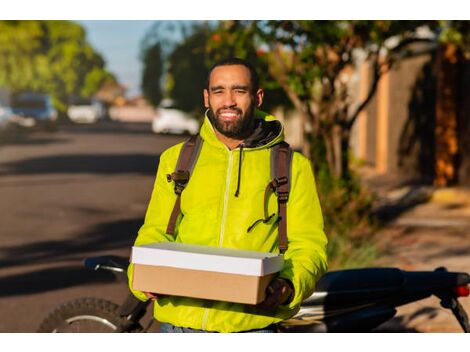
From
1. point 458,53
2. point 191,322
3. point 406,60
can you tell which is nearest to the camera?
point 191,322

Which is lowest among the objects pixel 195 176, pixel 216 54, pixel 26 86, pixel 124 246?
pixel 124 246

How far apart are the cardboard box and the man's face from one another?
44cm

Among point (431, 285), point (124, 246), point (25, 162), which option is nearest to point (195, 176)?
point (431, 285)

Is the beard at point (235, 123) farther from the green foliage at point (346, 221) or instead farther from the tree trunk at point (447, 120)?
the tree trunk at point (447, 120)

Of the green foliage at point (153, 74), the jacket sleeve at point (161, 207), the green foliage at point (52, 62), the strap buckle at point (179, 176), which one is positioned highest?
the green foliage at point (52, 62)

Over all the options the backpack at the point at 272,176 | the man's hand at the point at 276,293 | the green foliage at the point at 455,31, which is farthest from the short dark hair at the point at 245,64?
the green foliage at the point at 455,31

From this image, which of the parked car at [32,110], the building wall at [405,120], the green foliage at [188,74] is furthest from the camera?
the parked car at [32,110]

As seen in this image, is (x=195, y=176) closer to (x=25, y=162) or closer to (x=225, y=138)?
(x=225, y=138)

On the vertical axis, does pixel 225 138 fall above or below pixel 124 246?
above

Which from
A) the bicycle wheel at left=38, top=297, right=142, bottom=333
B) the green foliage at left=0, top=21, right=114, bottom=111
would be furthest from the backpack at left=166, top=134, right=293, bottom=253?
the green foliage at left=0, top=21, right=114, bottom=111

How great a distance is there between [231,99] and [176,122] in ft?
135

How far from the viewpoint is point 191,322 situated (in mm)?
3648

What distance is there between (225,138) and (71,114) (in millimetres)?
61435

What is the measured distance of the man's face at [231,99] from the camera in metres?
3.65
